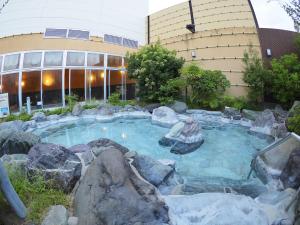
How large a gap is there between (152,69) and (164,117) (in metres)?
2.77

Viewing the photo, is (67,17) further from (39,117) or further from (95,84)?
(39,117)

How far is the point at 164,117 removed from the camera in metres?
11.0

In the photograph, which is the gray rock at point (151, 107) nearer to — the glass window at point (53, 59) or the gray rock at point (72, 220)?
the glass window at point (53, 59)

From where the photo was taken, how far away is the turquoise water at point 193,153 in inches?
265

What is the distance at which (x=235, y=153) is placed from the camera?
782cm

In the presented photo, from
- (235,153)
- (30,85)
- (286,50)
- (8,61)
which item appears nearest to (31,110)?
(30,85)

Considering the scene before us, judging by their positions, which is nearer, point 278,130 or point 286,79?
point 278,130

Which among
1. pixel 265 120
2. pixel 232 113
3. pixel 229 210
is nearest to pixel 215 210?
pixel 229 210

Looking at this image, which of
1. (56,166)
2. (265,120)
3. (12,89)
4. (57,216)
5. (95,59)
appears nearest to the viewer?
(57,216)

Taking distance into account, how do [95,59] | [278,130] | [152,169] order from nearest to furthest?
[152,169], [278,130], [95,59]

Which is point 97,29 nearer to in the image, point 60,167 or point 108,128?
point 108,128

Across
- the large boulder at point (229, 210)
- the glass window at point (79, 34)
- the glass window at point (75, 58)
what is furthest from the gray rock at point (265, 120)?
the glass window at point (79, 34)

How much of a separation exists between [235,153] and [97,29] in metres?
11.2

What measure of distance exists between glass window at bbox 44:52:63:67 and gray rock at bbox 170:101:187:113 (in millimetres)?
5918
